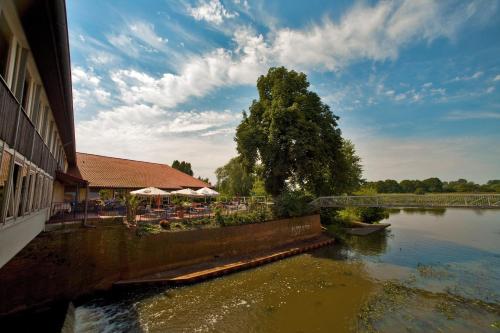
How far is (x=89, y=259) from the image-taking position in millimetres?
12094

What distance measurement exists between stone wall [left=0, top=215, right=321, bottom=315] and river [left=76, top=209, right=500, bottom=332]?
1302 mm

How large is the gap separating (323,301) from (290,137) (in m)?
14.3

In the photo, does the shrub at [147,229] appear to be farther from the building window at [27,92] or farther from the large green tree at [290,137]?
the large green tree at [290,137]

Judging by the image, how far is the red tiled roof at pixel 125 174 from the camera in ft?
71.8

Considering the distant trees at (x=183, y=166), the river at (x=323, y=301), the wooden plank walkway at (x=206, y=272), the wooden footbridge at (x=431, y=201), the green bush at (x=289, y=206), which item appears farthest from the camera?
the distant trees at (x=183, y=166)

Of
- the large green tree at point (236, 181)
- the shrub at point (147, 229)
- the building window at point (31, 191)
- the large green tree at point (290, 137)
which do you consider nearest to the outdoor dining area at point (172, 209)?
the shrub at point (147, 229)

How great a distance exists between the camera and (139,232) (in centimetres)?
1376

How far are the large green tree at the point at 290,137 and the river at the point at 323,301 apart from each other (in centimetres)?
907

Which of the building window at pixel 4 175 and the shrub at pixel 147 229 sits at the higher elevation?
the building window at pixel 4 175

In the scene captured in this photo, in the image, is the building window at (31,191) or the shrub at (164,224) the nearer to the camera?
the building window at (31,191)

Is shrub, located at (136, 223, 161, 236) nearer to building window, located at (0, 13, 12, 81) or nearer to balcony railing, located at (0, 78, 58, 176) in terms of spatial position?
balcony railing, located at (0, 78, 58, 176)

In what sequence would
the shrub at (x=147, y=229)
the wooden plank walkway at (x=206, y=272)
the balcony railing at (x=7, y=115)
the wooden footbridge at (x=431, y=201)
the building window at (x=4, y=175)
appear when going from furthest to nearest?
the wooden footbridge at (x=431, y=201), the shrub at (x=147, y=229), the wooden plank walkway at (x=206, y=272), the building window at (x=4, y=175), the balcony railing at (x=7, y=115)

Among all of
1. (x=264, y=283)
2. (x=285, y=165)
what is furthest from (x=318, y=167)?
(x=264, y=283)

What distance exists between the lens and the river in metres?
10.0
